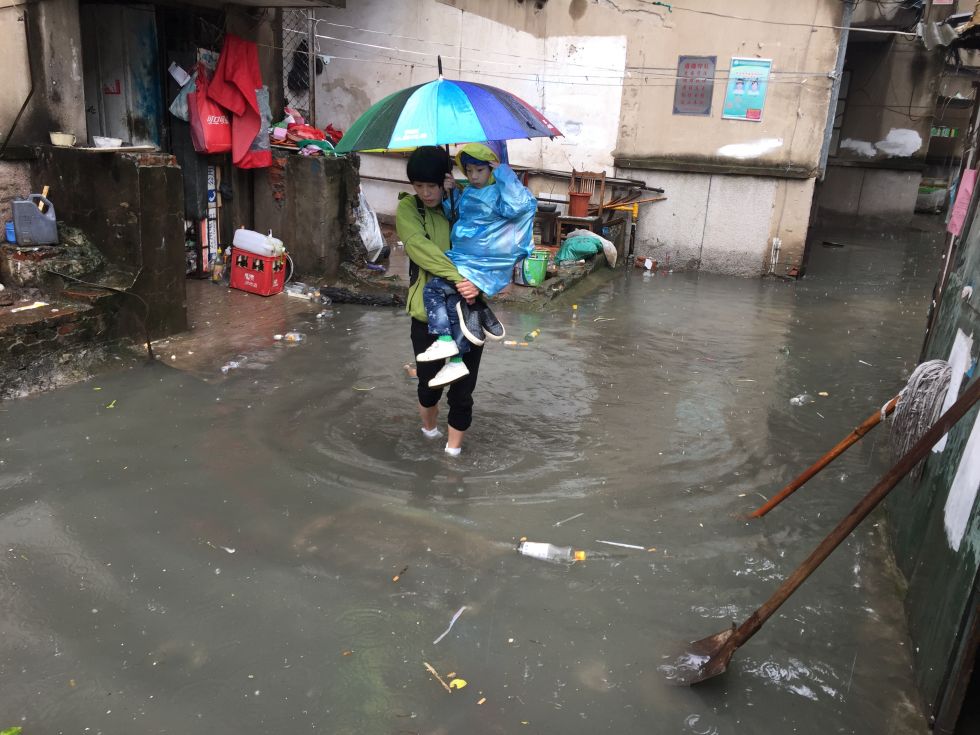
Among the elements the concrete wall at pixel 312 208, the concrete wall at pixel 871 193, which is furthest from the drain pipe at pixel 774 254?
the concrete wall at pixel 871 193

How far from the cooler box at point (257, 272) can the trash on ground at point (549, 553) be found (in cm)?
539

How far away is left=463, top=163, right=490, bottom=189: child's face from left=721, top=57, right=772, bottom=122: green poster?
8105 mm

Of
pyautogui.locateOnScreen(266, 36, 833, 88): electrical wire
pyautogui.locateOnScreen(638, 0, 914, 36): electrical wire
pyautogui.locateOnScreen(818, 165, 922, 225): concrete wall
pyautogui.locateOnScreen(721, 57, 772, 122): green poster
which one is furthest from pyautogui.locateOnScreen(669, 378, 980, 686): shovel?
pyautogui.locateOnScreen(818, 165, 922, 225): concrete wall

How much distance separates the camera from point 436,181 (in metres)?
4.21

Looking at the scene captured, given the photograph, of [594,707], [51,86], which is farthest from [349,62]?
[594,707]

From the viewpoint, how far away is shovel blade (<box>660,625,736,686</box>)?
2910 mm

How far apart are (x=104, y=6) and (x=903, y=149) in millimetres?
15722

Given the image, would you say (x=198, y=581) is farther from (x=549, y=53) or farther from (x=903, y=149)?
(x=903, y=149)

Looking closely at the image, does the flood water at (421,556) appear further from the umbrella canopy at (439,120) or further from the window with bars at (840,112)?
the window with bars at (840,112)

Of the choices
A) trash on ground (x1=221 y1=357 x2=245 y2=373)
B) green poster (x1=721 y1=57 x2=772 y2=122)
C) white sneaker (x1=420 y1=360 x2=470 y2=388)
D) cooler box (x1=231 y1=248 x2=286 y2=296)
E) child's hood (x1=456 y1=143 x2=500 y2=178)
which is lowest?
trash on ground (x1=221 y1=357 x2=245 y2=373)

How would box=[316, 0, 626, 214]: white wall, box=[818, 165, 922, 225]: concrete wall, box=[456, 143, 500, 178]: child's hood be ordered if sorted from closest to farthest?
box=[456, 143, 500, 178]: child's hood → box=[316, 0, 626, 214]: white wall → box=[818, 165, 922, 225]: concrete wall

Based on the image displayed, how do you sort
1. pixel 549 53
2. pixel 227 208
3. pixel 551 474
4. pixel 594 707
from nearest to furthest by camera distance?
pixel 594 707
pixel 551 474
pixel 227 208
pixel 549 53

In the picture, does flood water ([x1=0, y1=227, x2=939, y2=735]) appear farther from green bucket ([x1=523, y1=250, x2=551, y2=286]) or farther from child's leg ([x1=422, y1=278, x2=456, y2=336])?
green bucket ([x1=523, y1=250, x2=551, y2=286])

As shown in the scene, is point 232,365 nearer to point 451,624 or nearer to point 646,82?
point 451,624
